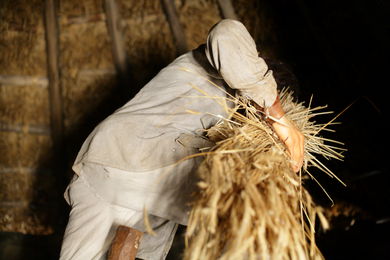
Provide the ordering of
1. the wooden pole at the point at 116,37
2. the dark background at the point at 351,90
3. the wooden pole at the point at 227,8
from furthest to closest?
the wooden pole at the point at 116,37 → the wooden pole at the point at 227,8 → the dark background at the point at 351,90

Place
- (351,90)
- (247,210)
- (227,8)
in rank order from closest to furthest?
(247,210) → (351,90) → (227,8)

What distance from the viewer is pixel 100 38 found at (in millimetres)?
2121

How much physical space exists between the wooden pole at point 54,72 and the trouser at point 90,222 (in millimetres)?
1299

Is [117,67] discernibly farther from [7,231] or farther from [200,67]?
[7,231]

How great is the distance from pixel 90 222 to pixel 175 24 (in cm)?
135

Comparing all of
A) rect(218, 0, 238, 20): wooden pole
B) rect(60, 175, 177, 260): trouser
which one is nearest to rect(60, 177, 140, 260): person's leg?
rect(60, 175, 177, 260): trouser

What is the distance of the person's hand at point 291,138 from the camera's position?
38.0 inches

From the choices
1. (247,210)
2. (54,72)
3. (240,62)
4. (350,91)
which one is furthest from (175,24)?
(247,210)

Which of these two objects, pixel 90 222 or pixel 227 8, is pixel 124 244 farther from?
pixel 227 8

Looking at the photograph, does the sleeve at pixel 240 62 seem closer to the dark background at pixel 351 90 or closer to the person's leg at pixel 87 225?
the person's leg at pixel 87 225

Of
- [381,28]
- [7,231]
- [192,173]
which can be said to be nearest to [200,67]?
[192,173]

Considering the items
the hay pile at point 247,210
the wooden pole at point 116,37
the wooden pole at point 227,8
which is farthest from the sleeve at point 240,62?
the wooden pole at point 116,37

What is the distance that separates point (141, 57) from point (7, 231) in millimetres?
1700

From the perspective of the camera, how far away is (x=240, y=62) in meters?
0.90
